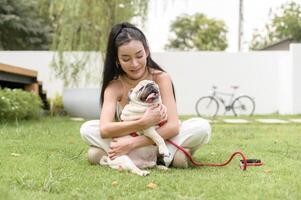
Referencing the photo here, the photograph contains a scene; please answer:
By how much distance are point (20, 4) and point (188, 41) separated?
75.7 ft

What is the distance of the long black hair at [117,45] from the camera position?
3.48m

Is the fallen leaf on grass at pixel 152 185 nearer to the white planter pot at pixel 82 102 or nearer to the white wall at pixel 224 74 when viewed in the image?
the white planter pot at pixel 82 102

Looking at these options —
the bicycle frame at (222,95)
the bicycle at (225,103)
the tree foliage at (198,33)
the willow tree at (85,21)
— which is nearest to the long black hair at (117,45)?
the willow tree at (85,21)

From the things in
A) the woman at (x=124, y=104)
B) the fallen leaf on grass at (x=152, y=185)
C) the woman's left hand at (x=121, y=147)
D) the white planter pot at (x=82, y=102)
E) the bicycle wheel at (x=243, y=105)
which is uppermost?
the woman at (x=124, y=104)

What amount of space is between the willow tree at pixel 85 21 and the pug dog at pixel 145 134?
Answer: 7722 mm

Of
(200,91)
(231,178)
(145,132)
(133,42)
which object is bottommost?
(200,91)

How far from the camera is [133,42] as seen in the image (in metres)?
3.43

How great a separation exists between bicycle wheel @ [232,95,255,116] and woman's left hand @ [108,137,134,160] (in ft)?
35.3

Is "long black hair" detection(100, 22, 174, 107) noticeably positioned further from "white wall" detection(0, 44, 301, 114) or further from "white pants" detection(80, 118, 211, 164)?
"white wall" detection(0, 44, 301, 114)

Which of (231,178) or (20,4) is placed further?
(20,4)

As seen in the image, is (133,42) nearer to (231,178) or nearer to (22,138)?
(231,178)

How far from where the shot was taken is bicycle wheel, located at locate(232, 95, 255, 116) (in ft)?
45.9

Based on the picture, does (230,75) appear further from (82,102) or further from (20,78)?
(20,78)

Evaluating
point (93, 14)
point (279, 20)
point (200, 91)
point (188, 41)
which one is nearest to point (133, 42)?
point (93, 14)
